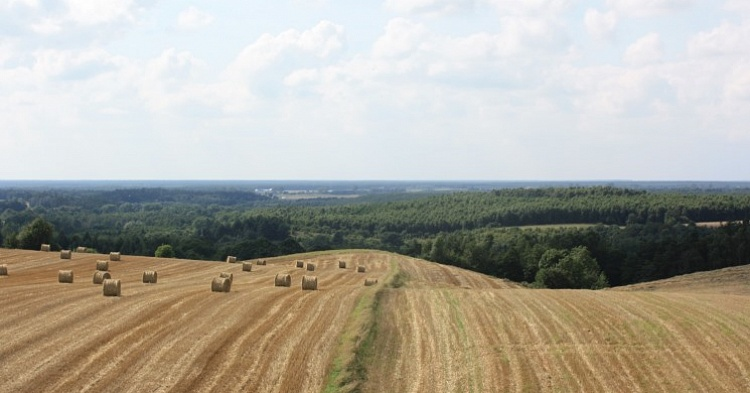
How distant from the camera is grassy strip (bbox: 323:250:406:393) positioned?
1994cm

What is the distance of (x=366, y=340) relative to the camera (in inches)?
984

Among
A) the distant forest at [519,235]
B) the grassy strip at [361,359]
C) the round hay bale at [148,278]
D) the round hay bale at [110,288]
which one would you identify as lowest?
the distant forest at [519,235]

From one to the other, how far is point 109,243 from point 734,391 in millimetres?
107924

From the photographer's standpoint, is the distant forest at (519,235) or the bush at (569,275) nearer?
the bush at (569,275)

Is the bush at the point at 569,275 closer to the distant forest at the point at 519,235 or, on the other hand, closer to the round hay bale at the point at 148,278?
the distant forest at the point at 519,235

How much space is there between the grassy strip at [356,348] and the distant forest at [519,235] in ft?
162

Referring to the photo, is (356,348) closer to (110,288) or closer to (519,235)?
(110,288)

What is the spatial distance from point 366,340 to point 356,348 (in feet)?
4.87

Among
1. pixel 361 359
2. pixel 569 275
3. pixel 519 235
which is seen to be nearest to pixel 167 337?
pixel 361 359

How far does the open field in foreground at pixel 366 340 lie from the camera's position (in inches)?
789

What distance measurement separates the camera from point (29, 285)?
34312mm

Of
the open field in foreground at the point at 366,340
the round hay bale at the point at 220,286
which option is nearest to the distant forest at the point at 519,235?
the open field in foreground at the point at 366,340

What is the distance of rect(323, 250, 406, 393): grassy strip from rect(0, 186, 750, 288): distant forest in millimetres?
49411

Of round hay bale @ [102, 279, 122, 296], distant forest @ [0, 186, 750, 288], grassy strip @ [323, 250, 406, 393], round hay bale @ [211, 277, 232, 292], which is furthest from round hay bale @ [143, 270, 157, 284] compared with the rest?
distant forest @ [0, 186, 750, 288]
